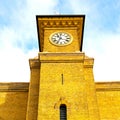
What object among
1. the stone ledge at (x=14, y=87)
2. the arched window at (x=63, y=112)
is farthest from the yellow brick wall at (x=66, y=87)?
the stone ledge at (x=14, y=87)

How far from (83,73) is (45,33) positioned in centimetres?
522

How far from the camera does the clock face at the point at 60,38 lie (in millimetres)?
23188

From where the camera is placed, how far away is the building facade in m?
18.9

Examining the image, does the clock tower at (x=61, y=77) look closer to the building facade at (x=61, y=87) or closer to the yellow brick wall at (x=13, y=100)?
the building facade at (x=61, y=87)

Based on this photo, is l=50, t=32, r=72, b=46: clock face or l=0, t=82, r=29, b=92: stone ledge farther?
l=50, t=32, r=72, b=46: clock face

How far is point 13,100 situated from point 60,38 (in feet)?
19.1

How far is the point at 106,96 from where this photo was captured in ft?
72.9

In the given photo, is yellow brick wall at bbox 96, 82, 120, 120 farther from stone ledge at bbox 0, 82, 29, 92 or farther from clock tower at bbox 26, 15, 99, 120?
stone ledge at bbox 0, 82, 29, 92

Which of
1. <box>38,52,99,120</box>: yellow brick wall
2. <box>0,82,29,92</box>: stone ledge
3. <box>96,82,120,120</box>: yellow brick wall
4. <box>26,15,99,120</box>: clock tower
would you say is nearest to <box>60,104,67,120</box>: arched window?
<box>26,15,99,120</box>: clock tower

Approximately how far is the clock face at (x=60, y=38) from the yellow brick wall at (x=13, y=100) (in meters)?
3.93

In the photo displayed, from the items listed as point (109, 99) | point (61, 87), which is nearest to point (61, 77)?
point (61, 87)

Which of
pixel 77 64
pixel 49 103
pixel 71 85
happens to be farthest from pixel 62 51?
pixel 49 103

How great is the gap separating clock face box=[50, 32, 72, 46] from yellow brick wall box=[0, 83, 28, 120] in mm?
3930

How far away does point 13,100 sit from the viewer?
22.2 meters
